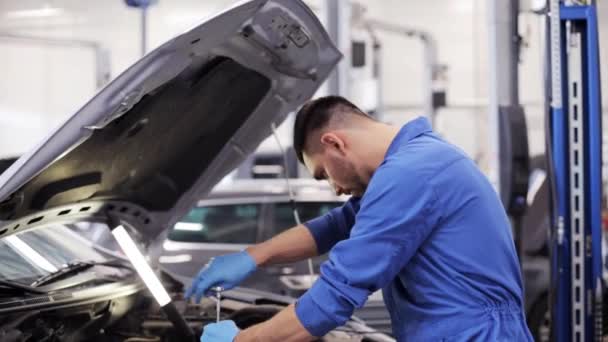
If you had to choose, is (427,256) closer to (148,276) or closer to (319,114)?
(319,114)

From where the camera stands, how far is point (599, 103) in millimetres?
4129

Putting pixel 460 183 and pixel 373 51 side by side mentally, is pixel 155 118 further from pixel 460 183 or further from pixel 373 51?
pixel 373 51

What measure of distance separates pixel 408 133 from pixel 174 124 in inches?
35.9

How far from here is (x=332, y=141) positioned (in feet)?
7.82

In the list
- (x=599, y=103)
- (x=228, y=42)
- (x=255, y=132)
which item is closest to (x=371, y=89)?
(x=599, y=103)

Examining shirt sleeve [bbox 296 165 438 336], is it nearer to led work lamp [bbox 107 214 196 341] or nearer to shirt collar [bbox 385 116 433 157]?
shirt collar [bbox 385 116 433 157]

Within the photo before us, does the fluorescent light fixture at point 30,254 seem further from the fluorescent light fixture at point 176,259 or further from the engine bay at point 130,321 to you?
Answer: the fluorescent light fixture at point 176,259

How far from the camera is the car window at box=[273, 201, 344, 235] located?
19.8 ft

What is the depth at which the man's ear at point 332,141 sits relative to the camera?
2.38 m

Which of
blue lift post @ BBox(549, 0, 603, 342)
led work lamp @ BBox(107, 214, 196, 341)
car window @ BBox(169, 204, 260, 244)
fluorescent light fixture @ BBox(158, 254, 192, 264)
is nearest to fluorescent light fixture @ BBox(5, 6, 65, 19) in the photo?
car window @ BBox(169, 204, 260, 244)

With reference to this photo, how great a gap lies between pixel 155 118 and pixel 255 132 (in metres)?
0.53

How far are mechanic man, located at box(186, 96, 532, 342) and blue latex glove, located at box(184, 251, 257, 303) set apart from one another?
0.45 m

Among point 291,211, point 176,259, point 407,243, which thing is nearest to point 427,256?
point 407,243

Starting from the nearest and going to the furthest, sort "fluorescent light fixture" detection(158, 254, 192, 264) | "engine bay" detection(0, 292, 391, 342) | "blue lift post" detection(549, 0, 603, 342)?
"engine bay" detection(0, 292, 391, 342) → "blue lift post" detection(549, 0, 603, 342) → "fluorescent light fixture" detection(158, 254, 192, 264)
